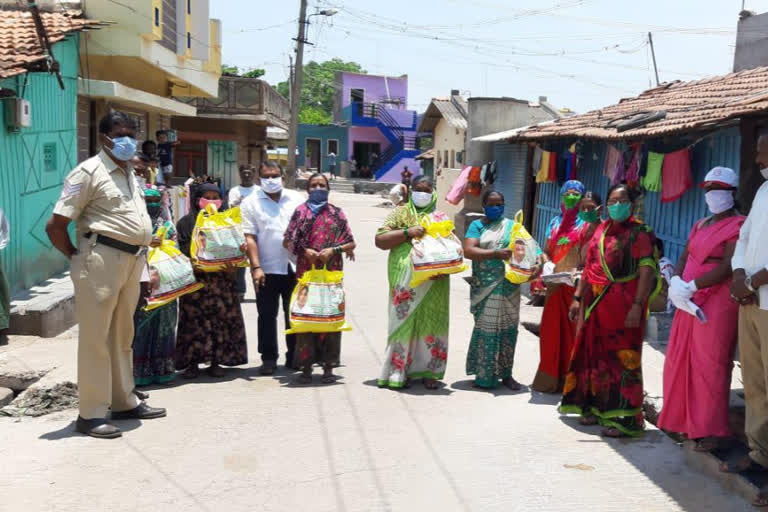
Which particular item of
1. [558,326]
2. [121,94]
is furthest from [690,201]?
[121,94]

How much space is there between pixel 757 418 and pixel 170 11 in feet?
45.8

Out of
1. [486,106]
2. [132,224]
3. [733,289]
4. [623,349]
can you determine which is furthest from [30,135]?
[486,106]

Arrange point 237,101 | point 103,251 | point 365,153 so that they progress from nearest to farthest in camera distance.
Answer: point 103,251 < point 237,101 < point 365,153

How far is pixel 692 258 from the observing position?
486 cm

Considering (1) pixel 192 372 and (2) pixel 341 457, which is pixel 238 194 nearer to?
(1) pixel 192 372

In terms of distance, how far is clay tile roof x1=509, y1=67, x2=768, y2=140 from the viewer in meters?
6.64

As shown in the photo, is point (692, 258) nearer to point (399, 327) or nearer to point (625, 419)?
point (625, 419)

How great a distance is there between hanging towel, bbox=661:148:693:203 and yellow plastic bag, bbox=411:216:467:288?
11.1 ft

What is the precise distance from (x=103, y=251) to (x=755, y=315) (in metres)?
3.90

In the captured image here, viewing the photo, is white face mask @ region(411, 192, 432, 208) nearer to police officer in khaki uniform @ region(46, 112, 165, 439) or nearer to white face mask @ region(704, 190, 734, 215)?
police officer in khaki uniform @ region(46, 112, 165, 439)

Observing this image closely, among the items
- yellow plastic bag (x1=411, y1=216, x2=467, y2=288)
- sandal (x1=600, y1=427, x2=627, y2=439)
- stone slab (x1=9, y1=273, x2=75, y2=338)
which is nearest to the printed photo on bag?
yellow plastic bag (x1=411, y1=216, x2=467, y2=288)

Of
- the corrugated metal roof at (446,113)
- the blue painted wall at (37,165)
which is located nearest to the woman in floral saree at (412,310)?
the blue painted wall at (37,165)

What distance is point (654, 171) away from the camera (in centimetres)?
902

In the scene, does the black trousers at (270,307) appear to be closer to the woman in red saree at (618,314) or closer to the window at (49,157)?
the woman in red saree at (618,314)
